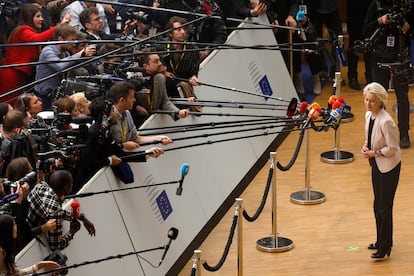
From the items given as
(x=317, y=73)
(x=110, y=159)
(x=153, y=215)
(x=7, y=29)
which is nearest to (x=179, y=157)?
(x=153, y=215)

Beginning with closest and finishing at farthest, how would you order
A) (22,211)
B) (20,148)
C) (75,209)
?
(22,211), (75,209), (20,148)

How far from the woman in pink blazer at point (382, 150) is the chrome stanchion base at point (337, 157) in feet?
9.40

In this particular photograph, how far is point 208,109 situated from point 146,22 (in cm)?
125

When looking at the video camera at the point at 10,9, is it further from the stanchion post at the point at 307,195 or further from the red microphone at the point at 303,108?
the stanchion post at the point at 307,195

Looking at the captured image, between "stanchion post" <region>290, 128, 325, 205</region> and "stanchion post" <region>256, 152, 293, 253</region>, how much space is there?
3.43 ft

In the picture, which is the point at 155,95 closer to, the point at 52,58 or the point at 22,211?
the point at 52,58

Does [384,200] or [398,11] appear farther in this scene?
[398,11]

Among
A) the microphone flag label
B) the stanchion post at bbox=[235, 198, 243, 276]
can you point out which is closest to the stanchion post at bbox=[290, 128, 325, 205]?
the microphone flag label

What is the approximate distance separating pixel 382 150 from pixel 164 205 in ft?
7.15

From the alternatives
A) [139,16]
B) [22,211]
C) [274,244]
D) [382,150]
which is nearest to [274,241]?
[274,244]

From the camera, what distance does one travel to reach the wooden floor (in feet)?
30.9

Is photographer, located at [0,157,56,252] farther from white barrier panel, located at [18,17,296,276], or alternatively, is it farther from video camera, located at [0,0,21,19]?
video camera, located at [0,0,21,19]

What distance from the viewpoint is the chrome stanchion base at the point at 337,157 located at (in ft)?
39.8

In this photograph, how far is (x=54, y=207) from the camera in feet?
23.8
